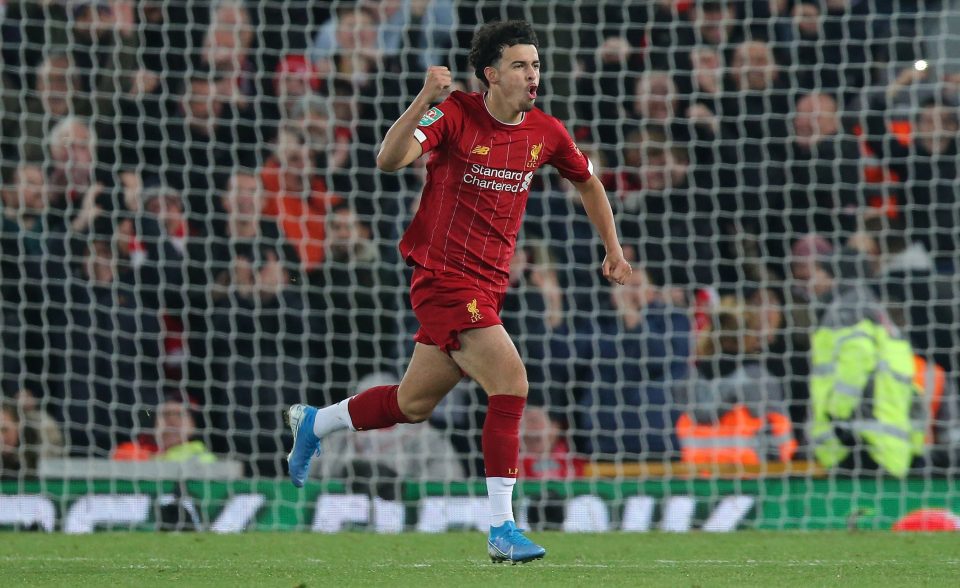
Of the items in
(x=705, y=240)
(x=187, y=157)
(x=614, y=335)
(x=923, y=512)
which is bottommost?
(x=923, y=512)

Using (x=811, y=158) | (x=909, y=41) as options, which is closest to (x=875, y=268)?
(x=811, y=158)

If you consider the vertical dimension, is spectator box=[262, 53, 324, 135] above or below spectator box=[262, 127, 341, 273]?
above

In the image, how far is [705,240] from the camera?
309 inches

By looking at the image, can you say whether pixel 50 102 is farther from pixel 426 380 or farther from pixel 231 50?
pixel 426 380

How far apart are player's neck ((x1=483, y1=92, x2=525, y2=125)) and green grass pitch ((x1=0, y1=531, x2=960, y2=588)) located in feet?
4.75

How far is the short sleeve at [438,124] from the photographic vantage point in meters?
4.42

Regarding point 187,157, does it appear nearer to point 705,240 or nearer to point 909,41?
point 705,240

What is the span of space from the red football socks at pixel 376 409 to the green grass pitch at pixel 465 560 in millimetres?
487

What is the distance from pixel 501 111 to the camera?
4660 mm

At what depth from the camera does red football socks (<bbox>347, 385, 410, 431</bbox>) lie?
194 inches

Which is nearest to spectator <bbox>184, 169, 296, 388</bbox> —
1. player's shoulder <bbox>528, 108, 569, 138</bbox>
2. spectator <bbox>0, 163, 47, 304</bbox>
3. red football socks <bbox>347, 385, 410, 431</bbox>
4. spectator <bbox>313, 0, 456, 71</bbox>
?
spectator <bbox>0, 163, 47, 304</bbox>

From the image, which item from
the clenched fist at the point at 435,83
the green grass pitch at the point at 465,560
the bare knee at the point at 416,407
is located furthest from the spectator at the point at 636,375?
the clenched fist at the point at 435,83

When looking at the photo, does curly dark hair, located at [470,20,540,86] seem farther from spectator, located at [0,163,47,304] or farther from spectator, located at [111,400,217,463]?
spectator, located at [0,163,47,304]

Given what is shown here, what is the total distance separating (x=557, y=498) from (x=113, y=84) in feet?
11.6
